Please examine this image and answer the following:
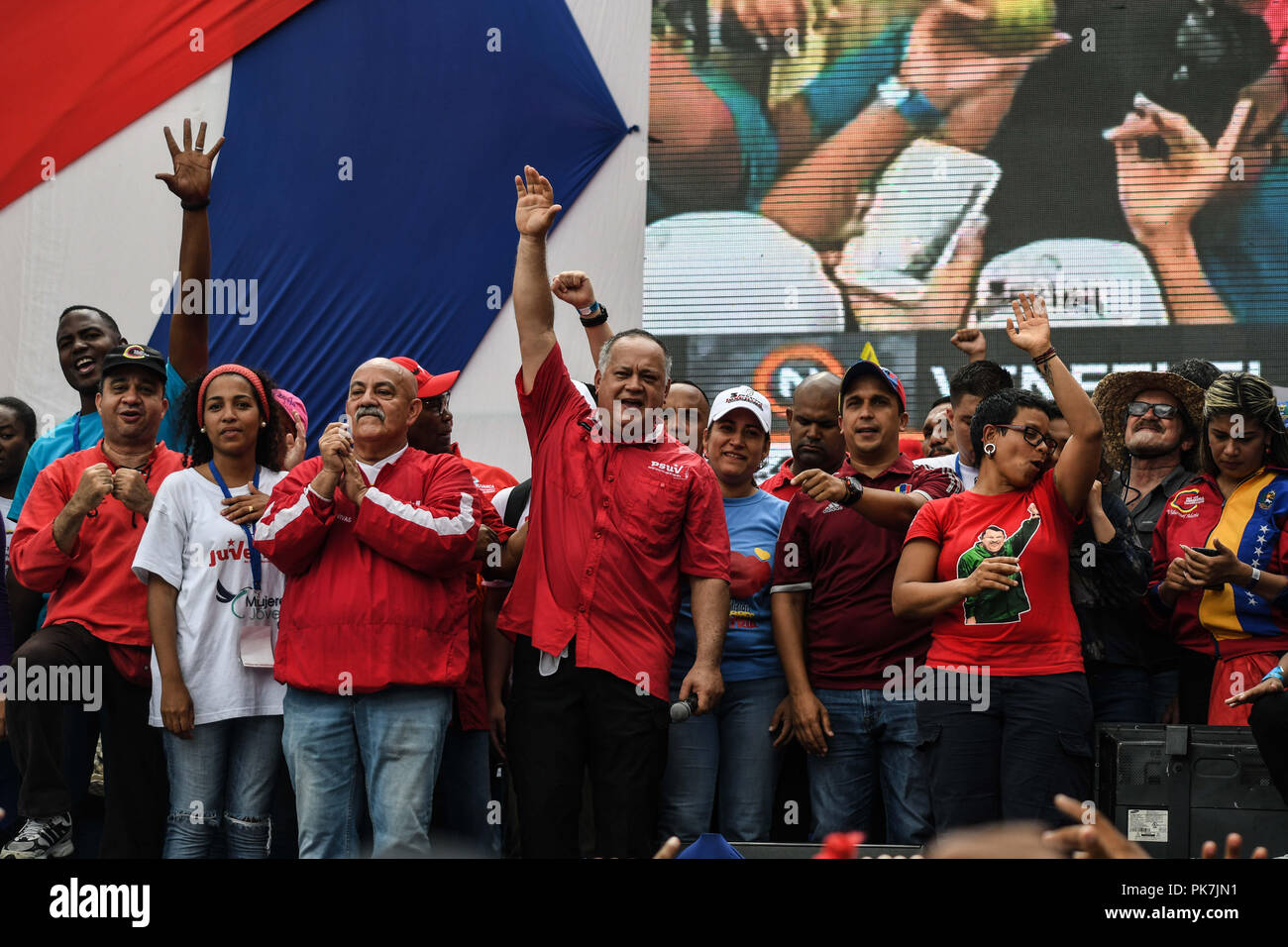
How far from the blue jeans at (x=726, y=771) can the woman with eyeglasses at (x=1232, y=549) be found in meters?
1.16

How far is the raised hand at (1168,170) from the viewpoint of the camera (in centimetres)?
856

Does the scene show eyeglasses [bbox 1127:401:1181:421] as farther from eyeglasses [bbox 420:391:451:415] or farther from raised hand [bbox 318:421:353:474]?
raised hand [bbox 318:421:353:474]

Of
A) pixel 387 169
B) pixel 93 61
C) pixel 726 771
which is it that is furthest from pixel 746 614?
pixel 93 61

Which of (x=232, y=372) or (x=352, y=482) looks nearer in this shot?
(x=352, y=482)

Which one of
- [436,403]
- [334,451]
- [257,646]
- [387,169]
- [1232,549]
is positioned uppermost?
[387,169]

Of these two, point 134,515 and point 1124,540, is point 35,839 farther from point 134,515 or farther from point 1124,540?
point 1124,540

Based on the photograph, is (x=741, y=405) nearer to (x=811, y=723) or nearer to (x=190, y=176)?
(x=811, y=723)

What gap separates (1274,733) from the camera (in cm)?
328

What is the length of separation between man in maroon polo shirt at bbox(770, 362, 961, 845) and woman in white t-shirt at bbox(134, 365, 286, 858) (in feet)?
4.85

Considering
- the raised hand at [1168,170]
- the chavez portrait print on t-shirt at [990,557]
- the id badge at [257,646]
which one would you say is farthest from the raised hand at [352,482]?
the raised hand at [1168,170]

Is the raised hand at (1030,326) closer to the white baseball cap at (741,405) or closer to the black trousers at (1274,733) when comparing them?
the white baseball cap at (741,405)

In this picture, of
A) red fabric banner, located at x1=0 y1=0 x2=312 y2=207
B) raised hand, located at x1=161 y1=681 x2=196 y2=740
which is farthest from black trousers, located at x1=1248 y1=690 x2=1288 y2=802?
red fabric banner, located at x1=0 y1=0 x2=312 y2=207

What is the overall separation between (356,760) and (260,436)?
1.07 metres
